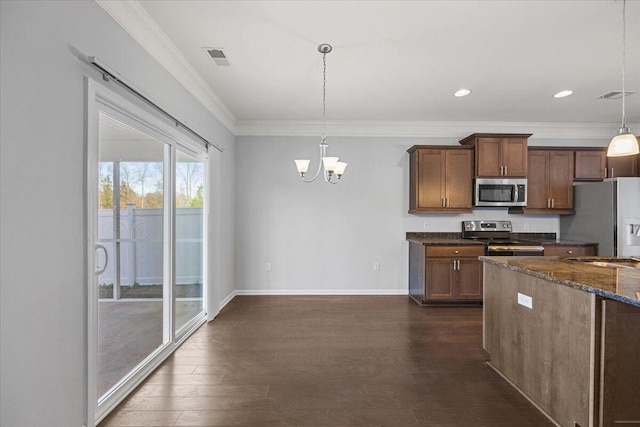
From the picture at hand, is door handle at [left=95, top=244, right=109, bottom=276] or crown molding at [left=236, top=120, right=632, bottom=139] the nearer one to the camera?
door handle at [left=95, top=244, right=109, bottom=276]

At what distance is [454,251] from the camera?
4.30 m

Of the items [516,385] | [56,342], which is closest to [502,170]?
[516,385]

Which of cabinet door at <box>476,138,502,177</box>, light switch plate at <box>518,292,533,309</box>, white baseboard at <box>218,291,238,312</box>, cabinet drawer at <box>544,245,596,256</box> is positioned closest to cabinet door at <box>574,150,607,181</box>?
cabinet drawer at <box>544,245,596,256</box>

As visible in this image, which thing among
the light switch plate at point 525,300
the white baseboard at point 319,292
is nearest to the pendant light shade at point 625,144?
the light switch plate at point 525,300

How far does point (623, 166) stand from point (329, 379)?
207 inches

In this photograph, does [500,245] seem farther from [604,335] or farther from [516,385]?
[604,335]

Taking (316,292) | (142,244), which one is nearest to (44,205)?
(142,244)

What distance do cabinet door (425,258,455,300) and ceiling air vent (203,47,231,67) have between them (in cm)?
342

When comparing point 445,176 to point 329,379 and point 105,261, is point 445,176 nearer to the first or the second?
point 329,379

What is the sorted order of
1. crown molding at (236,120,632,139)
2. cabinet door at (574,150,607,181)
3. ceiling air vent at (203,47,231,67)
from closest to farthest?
ceiling air vent at (203,47,231,67)
cabinet door at (574,150,607,181)
crown molding at (236,120,632,139)

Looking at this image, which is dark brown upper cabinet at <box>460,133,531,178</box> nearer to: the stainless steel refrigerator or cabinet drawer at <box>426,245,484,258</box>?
the stainless steel refrigerator

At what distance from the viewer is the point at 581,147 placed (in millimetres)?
4664

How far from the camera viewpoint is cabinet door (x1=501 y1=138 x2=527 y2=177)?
450 cm

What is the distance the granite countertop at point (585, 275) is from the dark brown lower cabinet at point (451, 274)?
166 centimetres
